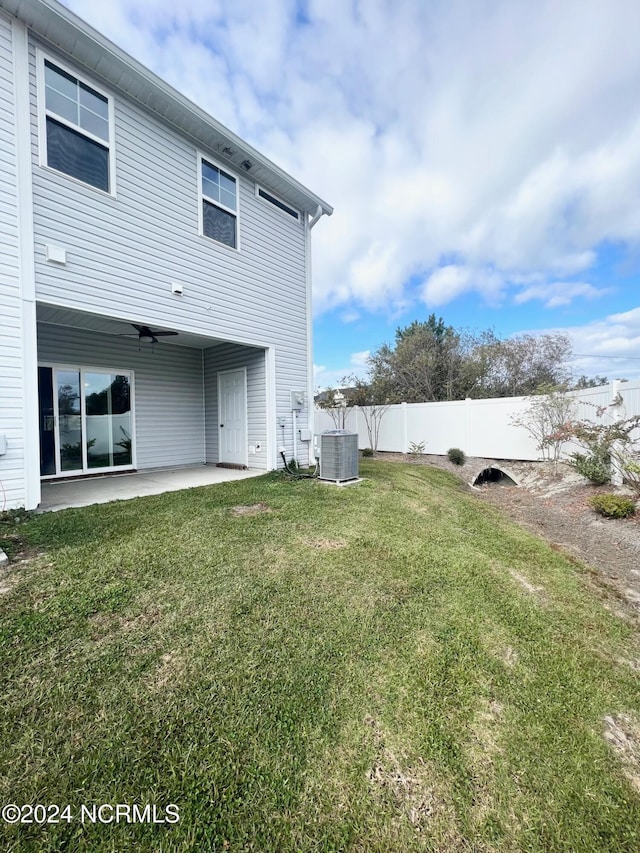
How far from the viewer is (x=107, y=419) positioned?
7137 millimetres

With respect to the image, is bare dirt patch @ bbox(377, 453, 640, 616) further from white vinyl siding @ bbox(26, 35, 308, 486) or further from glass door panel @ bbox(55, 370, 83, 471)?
glass door panel @ bbox(55, 370, 83, 471)

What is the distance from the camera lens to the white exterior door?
777 centimetres

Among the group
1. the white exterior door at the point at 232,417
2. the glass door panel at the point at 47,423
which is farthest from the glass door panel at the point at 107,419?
the white exterior door at the point at 232,417

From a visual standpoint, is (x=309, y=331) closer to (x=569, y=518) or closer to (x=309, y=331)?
(x=309, y=331)

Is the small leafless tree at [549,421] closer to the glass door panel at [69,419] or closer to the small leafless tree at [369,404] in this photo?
the small leafless tree at [369,404]

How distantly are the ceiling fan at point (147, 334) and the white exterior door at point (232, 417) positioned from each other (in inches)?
61.3

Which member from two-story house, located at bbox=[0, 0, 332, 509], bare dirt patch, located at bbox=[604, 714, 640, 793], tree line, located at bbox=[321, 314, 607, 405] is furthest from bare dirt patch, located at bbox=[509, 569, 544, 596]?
tree line, located at bbox=[321, 314, 607, 405]

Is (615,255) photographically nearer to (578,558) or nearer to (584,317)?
(584,317)

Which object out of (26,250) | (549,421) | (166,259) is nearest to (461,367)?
(549,421)

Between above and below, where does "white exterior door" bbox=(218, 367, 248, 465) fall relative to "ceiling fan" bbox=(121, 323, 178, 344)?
below

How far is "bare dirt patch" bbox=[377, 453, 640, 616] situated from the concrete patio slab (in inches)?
198

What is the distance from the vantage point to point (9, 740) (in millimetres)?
1489

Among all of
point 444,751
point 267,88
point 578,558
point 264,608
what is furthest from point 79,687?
point 267,88

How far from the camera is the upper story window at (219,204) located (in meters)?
6.27
